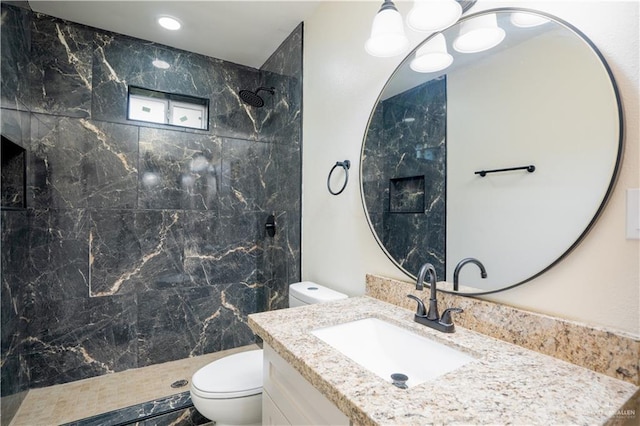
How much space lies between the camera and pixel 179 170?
2580 mm

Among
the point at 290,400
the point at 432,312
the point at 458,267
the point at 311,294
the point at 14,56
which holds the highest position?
the point at 14,56

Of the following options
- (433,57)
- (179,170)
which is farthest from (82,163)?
(433,57)

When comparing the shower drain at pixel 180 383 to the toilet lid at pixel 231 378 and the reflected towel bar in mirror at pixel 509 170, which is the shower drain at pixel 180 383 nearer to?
the toilet lid at pixel 231 378

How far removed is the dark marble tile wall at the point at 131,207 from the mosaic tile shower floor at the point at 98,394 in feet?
0.29

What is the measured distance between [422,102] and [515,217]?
0.61 meters

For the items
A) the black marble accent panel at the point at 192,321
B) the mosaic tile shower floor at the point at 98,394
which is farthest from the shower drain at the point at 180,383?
the black marble accent panel at the point at 192,321

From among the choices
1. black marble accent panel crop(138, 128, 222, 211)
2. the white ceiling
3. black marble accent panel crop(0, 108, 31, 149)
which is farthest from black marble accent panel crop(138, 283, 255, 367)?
the white ceiling

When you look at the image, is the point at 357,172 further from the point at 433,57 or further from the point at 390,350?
the point at 390,350

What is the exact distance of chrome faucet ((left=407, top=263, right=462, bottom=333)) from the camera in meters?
1.03

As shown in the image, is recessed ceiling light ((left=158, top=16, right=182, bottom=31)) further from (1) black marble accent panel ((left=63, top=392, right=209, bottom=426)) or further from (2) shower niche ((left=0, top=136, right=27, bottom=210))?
(1) black marble accent panel ((left=63, top=392, right=209, bottom=426))

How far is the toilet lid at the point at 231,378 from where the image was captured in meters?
1.43

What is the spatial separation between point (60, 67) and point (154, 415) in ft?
8.02

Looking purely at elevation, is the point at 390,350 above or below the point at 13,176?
below

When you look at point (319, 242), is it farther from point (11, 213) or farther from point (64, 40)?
point (64, 40)
